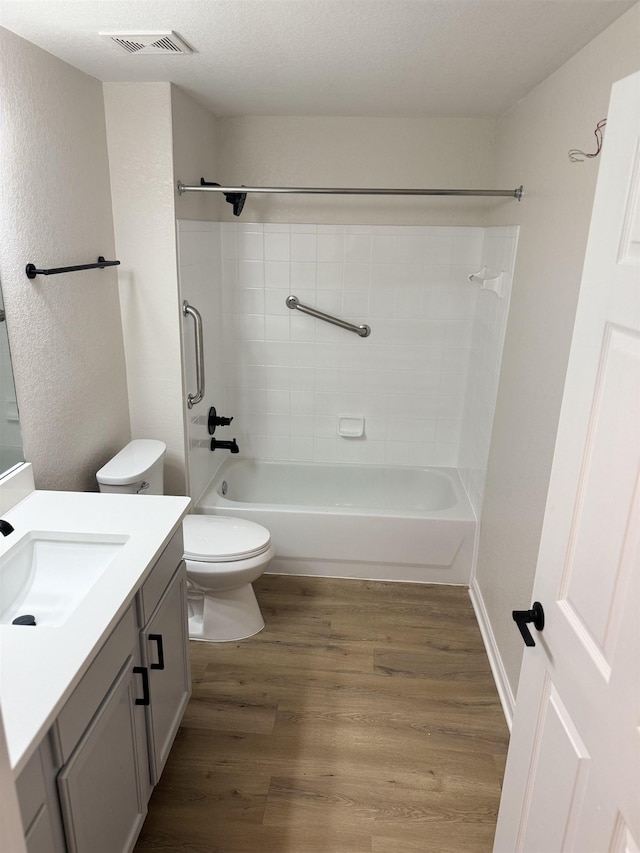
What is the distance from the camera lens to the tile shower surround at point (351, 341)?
330cm

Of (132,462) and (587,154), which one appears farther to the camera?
(132,462)

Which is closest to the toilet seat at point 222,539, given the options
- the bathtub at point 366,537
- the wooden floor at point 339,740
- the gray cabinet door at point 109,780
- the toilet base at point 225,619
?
the toilet base at point 225,619

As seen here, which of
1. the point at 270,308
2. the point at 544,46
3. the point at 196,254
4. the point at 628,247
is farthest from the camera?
the point at 270,308

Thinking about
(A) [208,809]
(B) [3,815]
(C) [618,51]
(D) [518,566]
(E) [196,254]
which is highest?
→ (C) [618,51]

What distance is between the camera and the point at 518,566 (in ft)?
7.48

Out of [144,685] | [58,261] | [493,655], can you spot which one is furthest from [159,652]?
[493,655]

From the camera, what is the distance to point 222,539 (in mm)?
2617

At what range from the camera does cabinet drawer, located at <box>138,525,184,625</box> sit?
1.63m

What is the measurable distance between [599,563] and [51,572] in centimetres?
141

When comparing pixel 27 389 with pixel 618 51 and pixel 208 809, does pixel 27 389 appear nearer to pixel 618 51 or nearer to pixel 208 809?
pixel 208 809

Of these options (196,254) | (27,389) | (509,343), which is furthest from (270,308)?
(27,389)

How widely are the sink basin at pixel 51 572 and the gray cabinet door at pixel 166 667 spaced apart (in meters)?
0.21

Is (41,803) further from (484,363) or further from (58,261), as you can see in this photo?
(484,363)

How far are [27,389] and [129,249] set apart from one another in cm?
90
